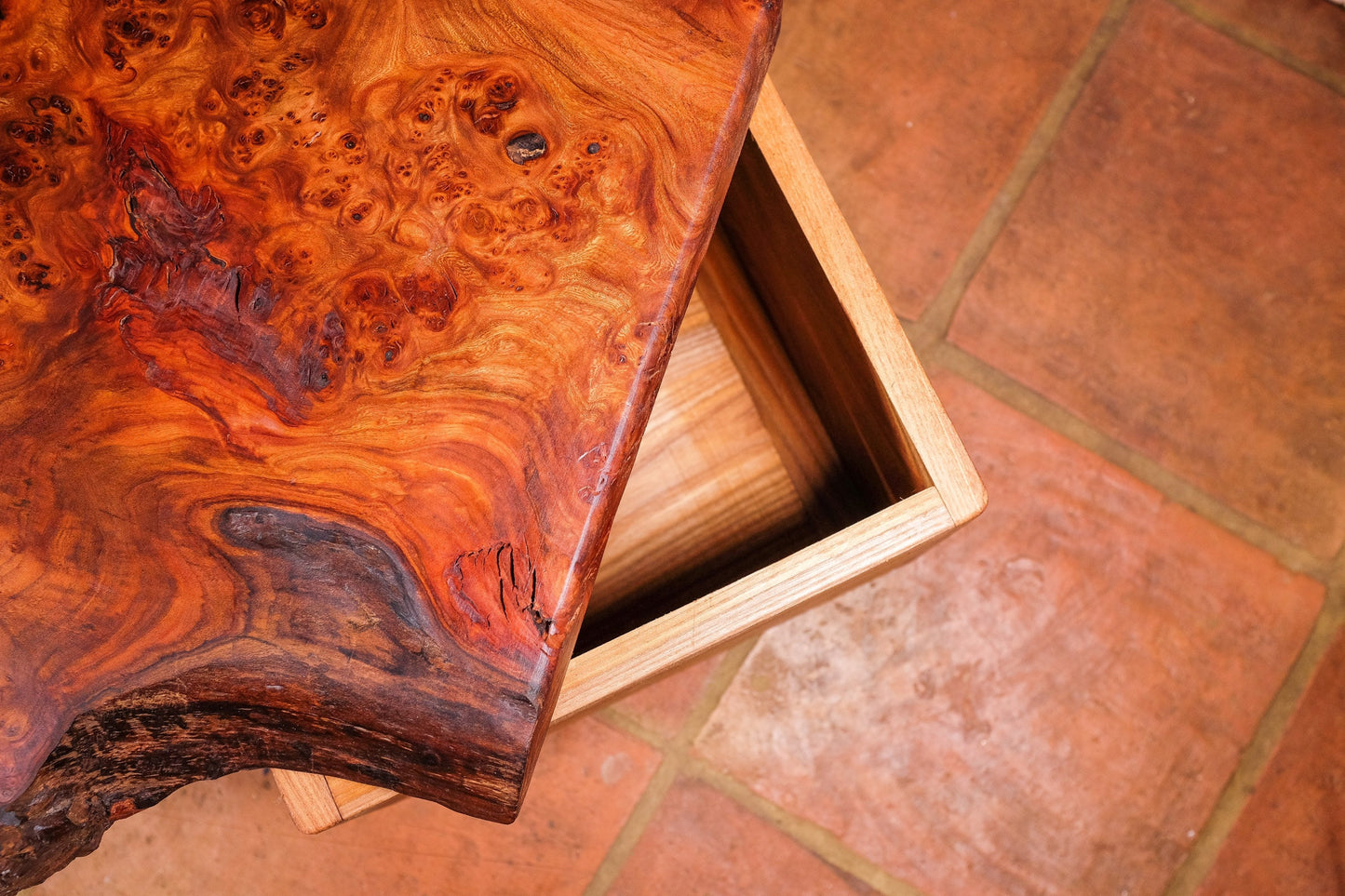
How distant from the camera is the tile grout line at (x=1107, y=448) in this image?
3.23 ft

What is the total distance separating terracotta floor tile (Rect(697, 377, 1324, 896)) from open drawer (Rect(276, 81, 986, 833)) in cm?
25

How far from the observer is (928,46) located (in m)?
1.02

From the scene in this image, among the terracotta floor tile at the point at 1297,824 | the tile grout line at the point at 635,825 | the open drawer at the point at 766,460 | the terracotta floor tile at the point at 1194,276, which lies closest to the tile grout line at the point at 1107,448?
the terracotta floor tile at the point at 1194,276

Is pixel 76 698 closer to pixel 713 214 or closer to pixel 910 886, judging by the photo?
pixel 713 214

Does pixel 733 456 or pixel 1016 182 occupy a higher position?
pixel 1016 182

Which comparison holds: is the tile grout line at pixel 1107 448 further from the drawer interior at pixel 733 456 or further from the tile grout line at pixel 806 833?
the tile grout line at pixel 806 833

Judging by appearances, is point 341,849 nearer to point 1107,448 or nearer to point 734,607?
point 734,607

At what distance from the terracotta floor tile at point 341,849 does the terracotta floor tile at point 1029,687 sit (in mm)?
178

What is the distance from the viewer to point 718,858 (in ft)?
3.12

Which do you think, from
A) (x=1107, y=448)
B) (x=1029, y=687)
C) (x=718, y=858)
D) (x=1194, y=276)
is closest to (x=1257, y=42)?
(x=1194, y=276)

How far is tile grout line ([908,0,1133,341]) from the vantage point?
0.99 m

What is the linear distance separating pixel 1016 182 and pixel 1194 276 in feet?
0.73

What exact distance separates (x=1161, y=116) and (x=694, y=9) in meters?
0.79

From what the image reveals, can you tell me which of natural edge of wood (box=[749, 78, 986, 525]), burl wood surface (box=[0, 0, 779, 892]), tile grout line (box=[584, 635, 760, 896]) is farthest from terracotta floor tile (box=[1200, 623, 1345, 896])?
burl wood surface (box=[0, 0, 779, 892])
